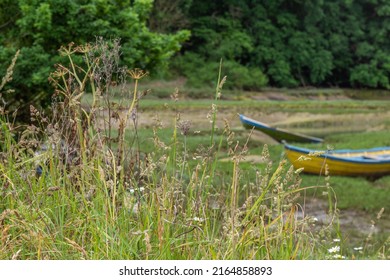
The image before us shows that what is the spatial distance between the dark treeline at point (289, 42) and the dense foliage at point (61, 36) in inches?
849

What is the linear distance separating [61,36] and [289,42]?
1086 inches

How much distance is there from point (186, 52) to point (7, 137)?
99.6 ft

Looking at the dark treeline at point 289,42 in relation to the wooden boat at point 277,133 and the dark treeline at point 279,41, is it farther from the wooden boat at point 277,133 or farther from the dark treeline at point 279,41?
the wooden boat at point 277,133

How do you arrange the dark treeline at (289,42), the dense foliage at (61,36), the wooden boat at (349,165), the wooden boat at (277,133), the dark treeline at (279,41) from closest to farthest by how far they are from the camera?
1. the dense foliage at (61,36)
2. the wooden boat at (349,165)
3. the wooden boat at (277,133)
4. the dark treeline at (279,41)
5. the dark treeline at (289,42)

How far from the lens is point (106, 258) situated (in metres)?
3.14

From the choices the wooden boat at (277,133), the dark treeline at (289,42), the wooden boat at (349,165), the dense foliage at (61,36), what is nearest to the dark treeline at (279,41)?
the dark treeline at (289,42)

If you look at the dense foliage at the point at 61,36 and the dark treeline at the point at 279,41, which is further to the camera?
the dark treeline at the point at 279,41

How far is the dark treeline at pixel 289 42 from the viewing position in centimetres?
3412

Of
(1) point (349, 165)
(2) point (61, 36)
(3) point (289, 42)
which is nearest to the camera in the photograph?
(2) point (61, 36)

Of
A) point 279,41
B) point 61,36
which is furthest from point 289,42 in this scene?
point 61,36

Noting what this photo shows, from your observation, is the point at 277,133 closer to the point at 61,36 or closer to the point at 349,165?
the point at 349,165

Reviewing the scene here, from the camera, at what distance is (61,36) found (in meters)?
10.2

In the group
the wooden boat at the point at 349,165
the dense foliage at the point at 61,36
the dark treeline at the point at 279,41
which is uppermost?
the dense foliage at the point at 61,36

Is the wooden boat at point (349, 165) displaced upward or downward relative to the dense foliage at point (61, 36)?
downward
